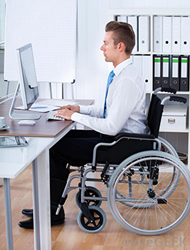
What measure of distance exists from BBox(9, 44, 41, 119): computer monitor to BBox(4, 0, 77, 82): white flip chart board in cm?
112

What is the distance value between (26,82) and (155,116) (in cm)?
77

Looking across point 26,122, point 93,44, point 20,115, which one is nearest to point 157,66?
point 93,44

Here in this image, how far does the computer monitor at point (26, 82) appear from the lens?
2309 mm

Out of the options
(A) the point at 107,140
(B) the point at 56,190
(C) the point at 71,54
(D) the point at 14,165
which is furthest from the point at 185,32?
(D) the point at 14,165

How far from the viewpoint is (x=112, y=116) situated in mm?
2316

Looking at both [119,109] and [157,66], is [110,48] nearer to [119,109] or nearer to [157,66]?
[119,109]

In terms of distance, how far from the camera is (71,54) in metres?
3.68

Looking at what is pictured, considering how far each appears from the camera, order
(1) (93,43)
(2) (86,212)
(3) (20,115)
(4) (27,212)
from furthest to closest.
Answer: (1) (93,43) → (4) (27,212) → (3) (20,115) → (2) (86,212)

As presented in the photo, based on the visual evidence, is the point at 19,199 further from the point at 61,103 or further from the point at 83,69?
the point at 83,69

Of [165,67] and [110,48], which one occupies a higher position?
[110,48]

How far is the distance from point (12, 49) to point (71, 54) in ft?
1.75

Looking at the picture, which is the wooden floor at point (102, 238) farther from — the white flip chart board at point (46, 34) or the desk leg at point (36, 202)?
the white flip chart board at point (46, 34)

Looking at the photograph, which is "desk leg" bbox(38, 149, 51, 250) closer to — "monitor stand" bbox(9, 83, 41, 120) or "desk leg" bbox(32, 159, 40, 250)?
"desk leg" bbox(32, 159, 40, 250)

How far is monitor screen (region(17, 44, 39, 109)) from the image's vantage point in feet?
7.55
